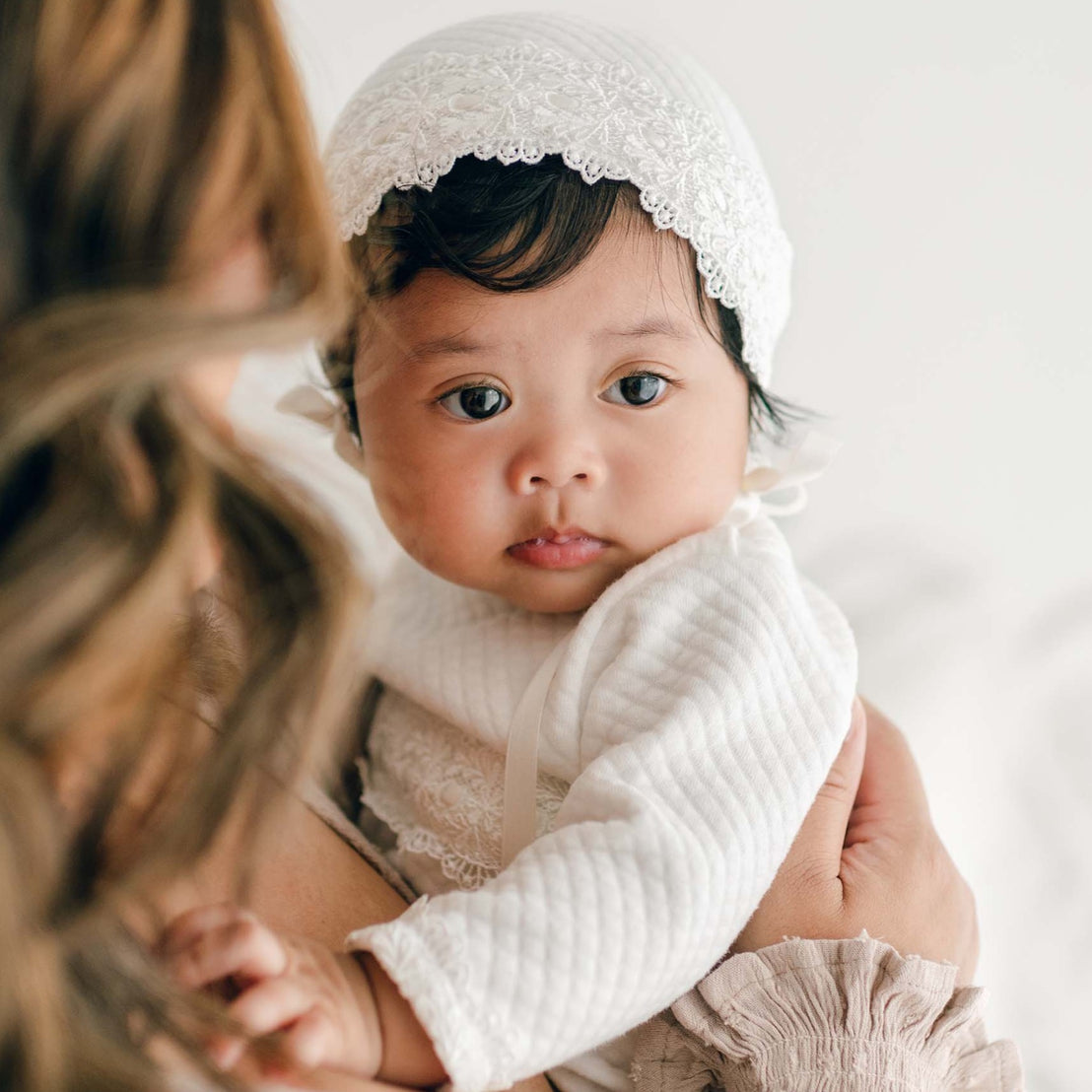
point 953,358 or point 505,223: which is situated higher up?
point 953,358

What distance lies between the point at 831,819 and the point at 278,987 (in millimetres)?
555

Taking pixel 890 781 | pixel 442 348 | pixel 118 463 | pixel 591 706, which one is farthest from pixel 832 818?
pixel 118 463

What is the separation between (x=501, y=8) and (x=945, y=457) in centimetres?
89

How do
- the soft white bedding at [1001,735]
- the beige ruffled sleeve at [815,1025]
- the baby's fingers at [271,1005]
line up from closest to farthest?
the baby's fingers at [271,1005]
the beige ruffled sleeve at [815,1025]
the soft white bedding at [1001,735]

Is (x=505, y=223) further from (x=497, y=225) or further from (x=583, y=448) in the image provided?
(x=583, y=448)

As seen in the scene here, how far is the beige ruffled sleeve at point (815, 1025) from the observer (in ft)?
2.92

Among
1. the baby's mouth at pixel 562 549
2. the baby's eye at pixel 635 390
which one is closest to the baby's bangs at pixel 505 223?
the baby's eye at pixel 635 390

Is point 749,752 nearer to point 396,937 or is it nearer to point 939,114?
point 396,937

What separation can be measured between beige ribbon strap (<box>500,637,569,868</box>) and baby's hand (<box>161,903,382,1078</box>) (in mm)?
262

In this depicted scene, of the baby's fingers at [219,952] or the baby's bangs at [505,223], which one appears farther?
the baby's bangs at [505,223]

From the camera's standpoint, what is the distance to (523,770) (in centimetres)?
100

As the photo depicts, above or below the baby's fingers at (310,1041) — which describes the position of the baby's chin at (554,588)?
above

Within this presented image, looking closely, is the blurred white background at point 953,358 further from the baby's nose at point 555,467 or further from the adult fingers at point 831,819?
the baby's nose at point 555,467

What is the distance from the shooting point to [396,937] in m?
0.75
